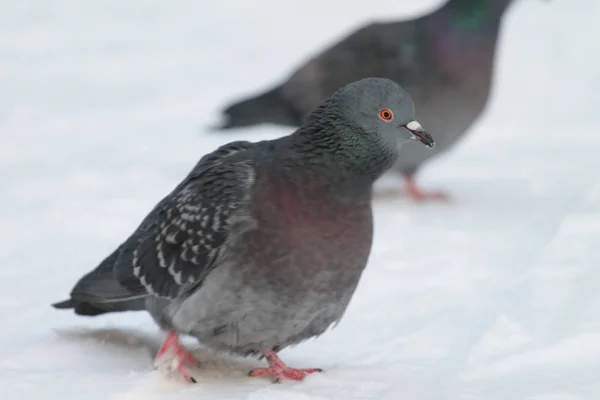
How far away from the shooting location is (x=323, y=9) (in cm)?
1357

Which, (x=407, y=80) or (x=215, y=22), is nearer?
(x=407, y=80)

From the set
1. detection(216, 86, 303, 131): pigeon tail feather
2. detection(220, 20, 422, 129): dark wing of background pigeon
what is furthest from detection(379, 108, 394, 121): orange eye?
detection(216, 86, 303, 131): pigeon tail feather

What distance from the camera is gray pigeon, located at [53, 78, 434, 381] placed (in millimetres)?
4109

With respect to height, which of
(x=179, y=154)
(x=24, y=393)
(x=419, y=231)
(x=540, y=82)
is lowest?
(x=24, y=393)

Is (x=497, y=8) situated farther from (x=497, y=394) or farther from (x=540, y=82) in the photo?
(x=497, y=394)

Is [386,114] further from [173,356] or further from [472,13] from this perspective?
[472,13]

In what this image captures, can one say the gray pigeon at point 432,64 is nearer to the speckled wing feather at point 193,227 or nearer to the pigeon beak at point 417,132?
the pigeon beak at point 417,132

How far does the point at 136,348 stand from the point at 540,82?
269 inches

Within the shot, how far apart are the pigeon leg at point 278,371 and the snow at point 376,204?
73mm

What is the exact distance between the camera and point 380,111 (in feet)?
14.1

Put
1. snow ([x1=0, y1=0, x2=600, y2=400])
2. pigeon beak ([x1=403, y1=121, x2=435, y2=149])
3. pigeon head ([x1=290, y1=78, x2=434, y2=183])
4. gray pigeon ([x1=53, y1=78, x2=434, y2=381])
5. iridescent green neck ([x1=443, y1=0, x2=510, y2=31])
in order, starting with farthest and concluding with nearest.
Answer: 1. iridescent green neck ([x1=443, y1=0, x2=510, y2=31])
2. snow ([x1=0, y1=0, x2=600, y2=400])
3. pigeon beak ([x1=403, y1=121, x2=435, y2=149])
4. pigeon head ([x1=290, y1=78, x2=434, y2=183])
5. gray pigeon ([x1=53, y1=78, x2=434, y2=381])

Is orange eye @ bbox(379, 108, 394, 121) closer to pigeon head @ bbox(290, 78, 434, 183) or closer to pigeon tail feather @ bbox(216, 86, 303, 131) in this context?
pigeon head @ bbox(290, 78, 434, 183)

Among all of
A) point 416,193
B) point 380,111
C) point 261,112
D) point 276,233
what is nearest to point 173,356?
point 276,233

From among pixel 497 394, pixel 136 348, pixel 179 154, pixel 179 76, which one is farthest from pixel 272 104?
pixel 497 394
